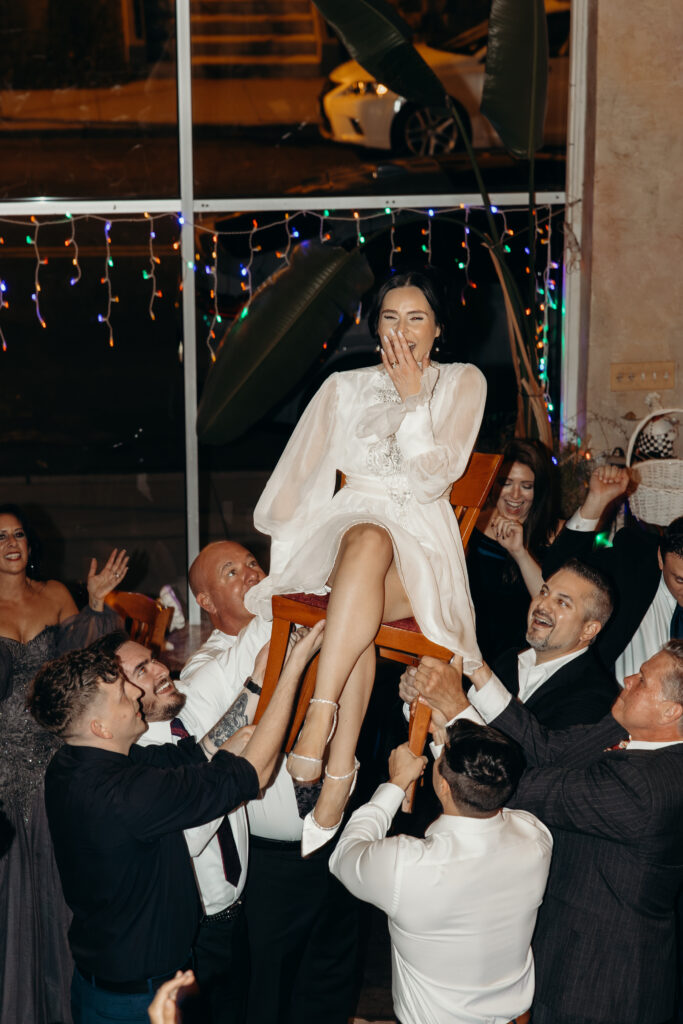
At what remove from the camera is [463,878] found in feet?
7.89

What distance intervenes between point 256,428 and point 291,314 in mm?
2890

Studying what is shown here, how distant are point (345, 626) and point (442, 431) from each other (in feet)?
2.27

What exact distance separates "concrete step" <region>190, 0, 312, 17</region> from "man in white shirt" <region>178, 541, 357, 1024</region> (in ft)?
15.1

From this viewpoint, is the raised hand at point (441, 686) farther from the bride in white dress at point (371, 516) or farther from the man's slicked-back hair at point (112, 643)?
the man's slicked-back hair at point (112, 643)

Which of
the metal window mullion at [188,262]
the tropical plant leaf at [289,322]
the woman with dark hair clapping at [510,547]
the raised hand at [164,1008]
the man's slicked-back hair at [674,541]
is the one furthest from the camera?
the metal window mullion at [188,262]

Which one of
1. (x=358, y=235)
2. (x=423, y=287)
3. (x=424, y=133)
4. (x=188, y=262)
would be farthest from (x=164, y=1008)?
(x=424, y=133)

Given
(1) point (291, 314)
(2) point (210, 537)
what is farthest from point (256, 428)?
(1) point (291, 314)

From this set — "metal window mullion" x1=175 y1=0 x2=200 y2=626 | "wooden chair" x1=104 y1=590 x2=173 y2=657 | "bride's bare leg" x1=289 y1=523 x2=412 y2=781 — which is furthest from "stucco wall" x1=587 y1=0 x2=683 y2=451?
"bride's bare leg" x1=289 y1=523 x2=412 y2=781

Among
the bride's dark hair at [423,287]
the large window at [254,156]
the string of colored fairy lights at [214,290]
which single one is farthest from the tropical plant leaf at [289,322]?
the bride's dark hair at [423,287]

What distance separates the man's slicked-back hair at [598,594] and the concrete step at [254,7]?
4.66 metres

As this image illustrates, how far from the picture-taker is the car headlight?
21.2ft

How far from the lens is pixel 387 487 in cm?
318

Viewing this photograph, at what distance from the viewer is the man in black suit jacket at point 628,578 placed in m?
3.63

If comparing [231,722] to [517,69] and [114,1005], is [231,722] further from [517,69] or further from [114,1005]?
[517,69]
